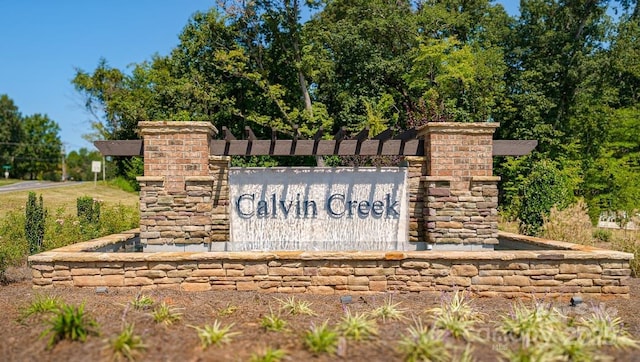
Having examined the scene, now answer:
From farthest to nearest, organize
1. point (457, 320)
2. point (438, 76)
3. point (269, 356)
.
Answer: point (438, 76) → point (457, 320) → point (269, 356)

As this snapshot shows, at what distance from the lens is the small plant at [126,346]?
12.8 ft

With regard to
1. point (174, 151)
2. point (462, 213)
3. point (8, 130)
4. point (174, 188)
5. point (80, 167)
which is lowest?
point (462, 213)

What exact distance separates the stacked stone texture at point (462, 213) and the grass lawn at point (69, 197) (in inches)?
657

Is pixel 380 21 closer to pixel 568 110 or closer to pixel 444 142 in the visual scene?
pixel 568 110

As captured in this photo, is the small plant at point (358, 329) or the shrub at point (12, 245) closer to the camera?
the small plant at point (358, 329)

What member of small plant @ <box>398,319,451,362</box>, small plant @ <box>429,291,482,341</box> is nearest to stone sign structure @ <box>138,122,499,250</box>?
small plant @ <box>429,291,482,341</box>

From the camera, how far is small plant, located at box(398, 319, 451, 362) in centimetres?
391

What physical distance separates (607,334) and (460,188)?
4209 millimetres

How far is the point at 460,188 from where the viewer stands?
8.62 meters

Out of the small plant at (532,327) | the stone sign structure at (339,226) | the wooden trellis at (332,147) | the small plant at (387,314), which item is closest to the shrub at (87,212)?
the stone sign structure at (339,226)

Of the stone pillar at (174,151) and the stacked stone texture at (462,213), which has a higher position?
the stone pillar at (174,151)

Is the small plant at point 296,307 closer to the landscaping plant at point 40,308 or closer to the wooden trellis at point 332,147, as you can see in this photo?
the landscaping plant at point 40,308

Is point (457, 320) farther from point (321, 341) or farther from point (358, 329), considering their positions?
point (321, 341)

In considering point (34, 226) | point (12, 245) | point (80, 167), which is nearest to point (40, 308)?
point (12, 245)
